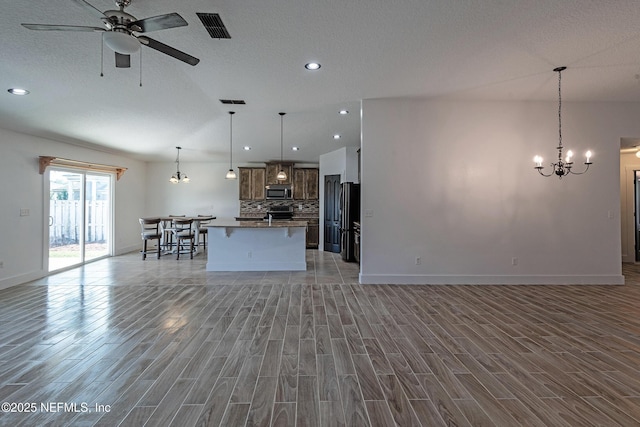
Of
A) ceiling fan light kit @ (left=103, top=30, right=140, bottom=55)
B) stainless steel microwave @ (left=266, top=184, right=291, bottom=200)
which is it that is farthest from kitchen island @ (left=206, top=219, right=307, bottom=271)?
ceiling fan light kit @ (left=103, top=30, right=140, bottom=55)

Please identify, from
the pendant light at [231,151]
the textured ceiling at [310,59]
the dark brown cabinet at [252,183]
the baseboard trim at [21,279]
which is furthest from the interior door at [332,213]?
the baseboard trim at [21,279]

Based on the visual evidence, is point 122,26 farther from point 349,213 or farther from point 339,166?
point 339,166

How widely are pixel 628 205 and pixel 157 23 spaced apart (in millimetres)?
9186

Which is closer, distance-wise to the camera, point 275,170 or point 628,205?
point 628,205

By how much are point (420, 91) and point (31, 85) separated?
4.95 metres

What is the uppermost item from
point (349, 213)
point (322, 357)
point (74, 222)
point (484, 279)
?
point (349, 213)

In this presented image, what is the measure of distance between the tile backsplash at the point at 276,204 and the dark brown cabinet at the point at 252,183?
235mm

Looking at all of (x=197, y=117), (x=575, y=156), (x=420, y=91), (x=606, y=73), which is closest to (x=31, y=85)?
(x=197, y=117)

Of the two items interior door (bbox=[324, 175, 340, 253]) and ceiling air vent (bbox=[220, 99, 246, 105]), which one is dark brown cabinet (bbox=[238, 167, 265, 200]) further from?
ceiling air vent (bbox=[220, 99, 246, 105])

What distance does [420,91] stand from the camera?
14.5 ft

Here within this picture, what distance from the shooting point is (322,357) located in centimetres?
254

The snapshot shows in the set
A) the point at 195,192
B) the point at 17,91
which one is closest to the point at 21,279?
the point at 17,91

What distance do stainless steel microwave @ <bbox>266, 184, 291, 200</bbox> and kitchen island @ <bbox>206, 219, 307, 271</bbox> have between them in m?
3.18

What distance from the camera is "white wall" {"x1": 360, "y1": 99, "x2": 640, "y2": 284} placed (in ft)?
16.0
